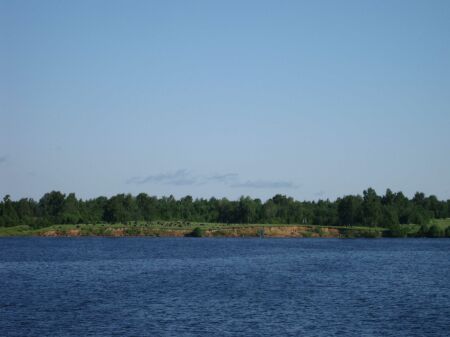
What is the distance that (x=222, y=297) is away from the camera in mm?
78375

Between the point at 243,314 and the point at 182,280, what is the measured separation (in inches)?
1217

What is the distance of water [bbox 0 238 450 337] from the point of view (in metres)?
59.4

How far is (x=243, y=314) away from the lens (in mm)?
66500

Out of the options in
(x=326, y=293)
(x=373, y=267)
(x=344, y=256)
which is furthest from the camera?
(x=344, y=256)

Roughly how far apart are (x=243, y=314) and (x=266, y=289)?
20053mm

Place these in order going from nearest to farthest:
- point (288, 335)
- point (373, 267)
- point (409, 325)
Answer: point (288, 335), point (409, 325), point (373, 267)

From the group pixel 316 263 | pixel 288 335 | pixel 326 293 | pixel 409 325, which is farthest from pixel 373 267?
pixel 288 335

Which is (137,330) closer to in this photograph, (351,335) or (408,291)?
(351,335)

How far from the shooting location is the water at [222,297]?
195ft

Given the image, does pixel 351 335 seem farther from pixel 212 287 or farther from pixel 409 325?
pixel 212 287

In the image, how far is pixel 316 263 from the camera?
129 metres

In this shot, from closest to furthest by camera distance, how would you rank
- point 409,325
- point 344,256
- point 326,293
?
point 409,325, point 326,293, point 344,256

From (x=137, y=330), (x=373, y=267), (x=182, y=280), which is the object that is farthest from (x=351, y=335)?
(x=373, y=267)

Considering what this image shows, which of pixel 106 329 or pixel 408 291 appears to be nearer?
pixel 106 329
